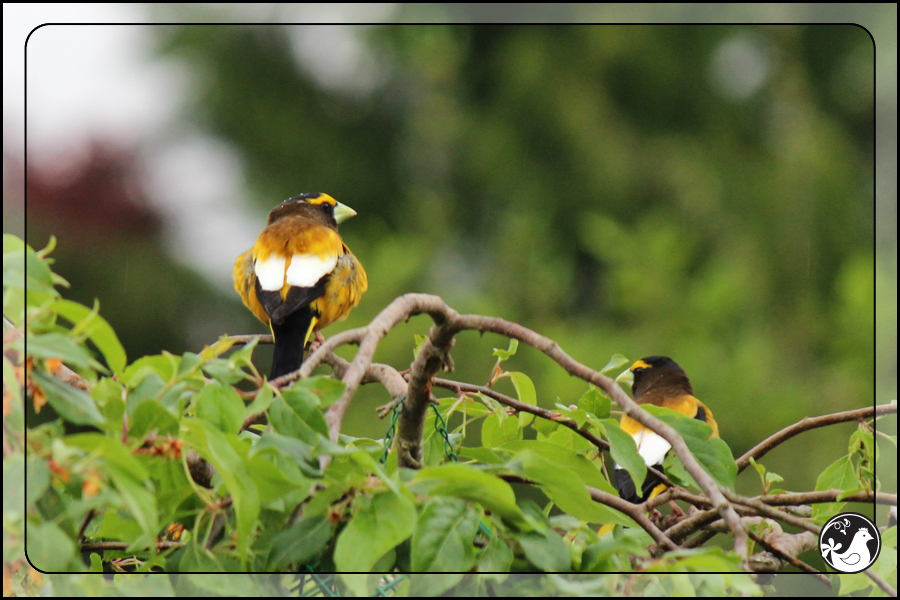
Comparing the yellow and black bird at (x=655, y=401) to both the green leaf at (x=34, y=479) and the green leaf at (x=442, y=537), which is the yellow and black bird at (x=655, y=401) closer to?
the green leaf at (x=442, y=537)

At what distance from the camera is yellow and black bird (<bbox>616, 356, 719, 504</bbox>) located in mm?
1810

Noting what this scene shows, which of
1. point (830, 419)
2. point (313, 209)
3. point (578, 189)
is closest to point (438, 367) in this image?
point (830, 419)

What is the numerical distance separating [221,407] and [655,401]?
1.93m

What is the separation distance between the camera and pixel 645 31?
5.46m

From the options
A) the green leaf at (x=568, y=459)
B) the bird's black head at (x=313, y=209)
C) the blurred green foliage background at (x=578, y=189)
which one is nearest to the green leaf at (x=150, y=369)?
the green leaf at (x=568, y=459)

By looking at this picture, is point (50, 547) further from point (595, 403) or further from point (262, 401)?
point (595, 403)

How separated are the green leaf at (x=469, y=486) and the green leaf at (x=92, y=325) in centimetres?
24

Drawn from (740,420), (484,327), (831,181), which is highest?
(831,181)

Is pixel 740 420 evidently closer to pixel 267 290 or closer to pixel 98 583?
pixel 267 290

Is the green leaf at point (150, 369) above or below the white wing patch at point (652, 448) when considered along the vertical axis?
above

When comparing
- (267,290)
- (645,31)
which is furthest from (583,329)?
(267,290)

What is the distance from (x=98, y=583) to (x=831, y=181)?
527 centimetres

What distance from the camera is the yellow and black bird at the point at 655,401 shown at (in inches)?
71.2

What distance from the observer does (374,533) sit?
56cm
